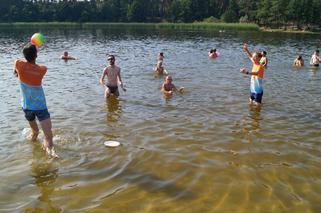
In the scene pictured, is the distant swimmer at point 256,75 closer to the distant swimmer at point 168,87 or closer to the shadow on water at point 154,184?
the distant swimmer at point 168,87

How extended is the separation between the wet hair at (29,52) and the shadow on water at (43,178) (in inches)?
98.4

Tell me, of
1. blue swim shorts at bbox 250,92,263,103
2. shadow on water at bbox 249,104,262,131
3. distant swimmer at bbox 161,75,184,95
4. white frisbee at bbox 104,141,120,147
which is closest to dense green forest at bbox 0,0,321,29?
distant swimmer at bbox 161,75,184,95

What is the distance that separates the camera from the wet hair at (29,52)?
8.21 metres

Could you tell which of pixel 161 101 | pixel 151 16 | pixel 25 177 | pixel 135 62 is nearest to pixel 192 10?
pixel 151 16

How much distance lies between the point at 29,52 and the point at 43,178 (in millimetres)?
2841

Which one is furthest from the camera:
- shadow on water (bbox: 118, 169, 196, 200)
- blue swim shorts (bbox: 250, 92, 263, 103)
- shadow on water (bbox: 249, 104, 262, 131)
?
blue swim shorts (bbox: 250, 92, 263, 103)

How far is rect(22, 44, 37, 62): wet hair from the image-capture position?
8.21 meters

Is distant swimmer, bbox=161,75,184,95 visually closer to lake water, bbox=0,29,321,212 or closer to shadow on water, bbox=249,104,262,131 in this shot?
lake water, bbox=0,29,321,212

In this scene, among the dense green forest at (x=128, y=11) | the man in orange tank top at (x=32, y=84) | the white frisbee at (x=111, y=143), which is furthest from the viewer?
the dense green forest at (x=128, y=11)

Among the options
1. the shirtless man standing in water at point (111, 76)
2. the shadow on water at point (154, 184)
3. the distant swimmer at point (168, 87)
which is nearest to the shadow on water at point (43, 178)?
the shadow on water at point (154, 184)

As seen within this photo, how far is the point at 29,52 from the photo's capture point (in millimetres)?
8234

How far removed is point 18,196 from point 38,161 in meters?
1.71

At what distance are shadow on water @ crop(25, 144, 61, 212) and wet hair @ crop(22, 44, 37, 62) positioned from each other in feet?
8.20

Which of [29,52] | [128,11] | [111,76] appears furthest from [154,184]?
[128,11]
